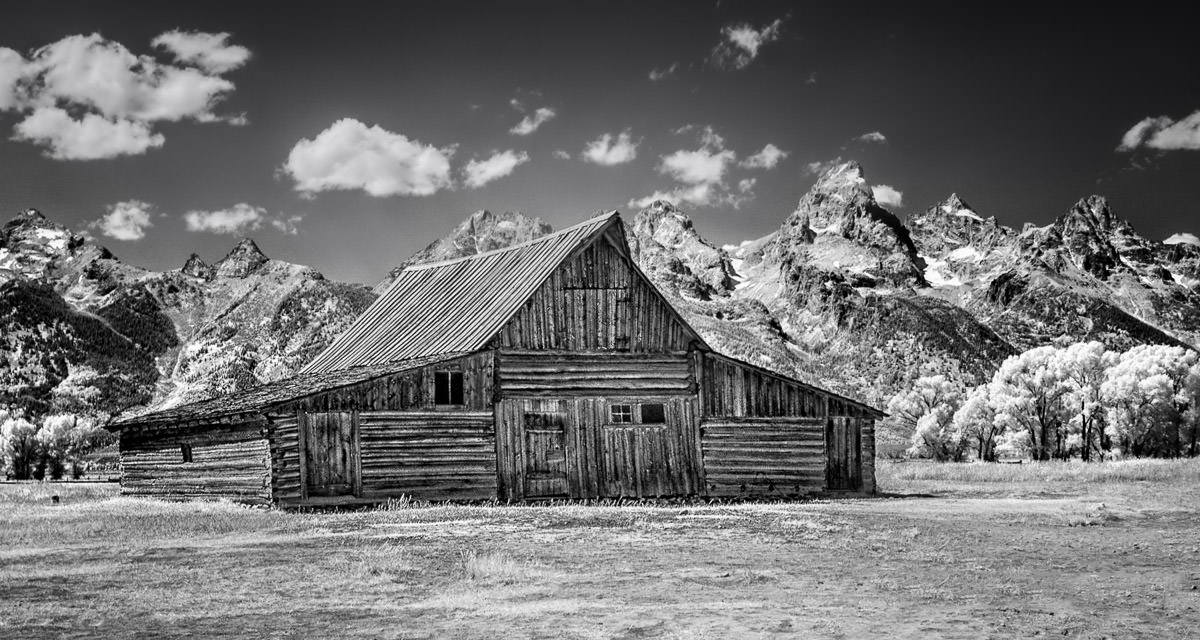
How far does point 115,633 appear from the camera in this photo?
1072 cm

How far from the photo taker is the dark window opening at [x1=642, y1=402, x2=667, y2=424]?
31719 mm

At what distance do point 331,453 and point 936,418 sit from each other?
6094 cm

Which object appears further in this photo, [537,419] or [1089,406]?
[1089,406]

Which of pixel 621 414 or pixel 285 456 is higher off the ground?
pixel 621 414

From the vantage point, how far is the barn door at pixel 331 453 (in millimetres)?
27609

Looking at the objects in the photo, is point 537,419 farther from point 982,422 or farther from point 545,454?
point 982,422

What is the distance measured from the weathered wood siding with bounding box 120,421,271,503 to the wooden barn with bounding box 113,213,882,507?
0.06 metres

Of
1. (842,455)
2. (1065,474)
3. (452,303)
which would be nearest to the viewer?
(842,455)

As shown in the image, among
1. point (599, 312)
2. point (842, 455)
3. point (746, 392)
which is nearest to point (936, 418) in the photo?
point (842, 455)

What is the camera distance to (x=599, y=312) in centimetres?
3206

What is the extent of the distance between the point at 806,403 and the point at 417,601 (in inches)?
870

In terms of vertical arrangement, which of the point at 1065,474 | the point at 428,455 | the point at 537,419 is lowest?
the point at 1065,474

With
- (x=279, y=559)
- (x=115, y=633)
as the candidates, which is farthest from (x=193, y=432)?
(x=115, y=633)

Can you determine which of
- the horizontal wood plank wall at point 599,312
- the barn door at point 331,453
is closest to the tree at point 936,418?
the horizontal wood plank wall at point 599,312
